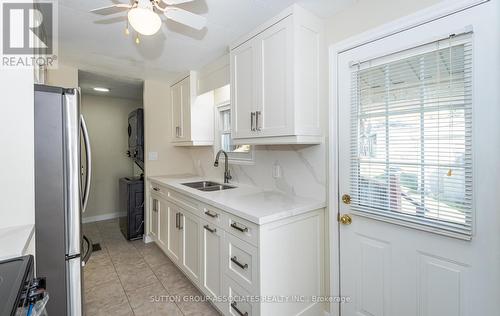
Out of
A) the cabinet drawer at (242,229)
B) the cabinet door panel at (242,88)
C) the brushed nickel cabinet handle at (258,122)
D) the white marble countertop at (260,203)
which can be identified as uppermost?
the cabinet door panel at (242,88)

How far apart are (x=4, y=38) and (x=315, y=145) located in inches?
74.2

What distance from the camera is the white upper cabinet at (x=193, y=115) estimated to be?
9.54 ft

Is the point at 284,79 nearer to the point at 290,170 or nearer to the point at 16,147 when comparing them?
the point at 290,170

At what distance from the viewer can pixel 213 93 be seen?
3.05 meters

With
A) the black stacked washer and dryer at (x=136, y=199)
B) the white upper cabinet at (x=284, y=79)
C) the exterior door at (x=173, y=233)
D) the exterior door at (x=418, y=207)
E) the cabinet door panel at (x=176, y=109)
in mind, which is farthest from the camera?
the black stacked washer and dryer at (x=136, y=199)

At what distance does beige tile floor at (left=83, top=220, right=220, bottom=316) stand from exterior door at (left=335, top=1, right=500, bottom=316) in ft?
4.11

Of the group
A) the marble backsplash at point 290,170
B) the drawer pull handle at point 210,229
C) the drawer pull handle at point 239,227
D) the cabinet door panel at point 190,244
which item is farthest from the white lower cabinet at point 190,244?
the marble backsplash at point 290,170

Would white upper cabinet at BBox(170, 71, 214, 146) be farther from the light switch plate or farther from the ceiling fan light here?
the ceiling fan light

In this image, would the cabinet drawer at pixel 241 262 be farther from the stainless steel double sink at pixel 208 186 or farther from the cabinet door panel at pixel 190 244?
the stainless steel double sink at pixel 208 186

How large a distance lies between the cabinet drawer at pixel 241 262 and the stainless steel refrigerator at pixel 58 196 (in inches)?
35.1

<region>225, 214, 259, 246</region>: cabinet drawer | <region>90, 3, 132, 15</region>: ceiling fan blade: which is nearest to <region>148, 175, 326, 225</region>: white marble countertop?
<region>225, 214, 259, 246</region>: cabinet drawer

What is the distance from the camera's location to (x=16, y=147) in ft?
3.66

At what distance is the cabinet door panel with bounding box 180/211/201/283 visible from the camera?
2.01m

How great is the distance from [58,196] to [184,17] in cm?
128
